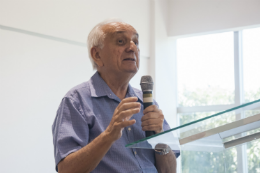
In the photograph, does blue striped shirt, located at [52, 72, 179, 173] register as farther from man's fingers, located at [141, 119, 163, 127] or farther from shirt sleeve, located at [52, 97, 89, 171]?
man's fingers, located at [141, 119, 163, 127]

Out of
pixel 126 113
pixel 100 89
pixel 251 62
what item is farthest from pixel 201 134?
pixel 251 62

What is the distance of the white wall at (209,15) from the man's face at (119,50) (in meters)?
2.86

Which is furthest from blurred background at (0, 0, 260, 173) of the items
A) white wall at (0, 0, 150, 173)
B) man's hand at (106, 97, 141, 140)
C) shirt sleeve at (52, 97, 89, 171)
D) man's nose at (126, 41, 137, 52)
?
man's hand at (106, 97, 141, 140)

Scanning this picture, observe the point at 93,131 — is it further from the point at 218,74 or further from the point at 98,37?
the point at 218,74

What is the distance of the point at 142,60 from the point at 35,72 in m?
1.75

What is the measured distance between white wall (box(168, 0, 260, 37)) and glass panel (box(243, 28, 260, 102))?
24 cm

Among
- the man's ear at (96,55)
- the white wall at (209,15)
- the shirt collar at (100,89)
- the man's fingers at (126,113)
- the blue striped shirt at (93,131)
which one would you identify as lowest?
the blue striped shirt at (93,131)

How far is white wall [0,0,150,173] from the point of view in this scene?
8.21 ft

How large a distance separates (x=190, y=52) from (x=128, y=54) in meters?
3.23

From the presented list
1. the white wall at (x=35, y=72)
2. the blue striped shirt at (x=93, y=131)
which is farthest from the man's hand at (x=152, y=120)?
the white wall at (x=35, y=72)

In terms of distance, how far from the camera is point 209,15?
4.28 meters

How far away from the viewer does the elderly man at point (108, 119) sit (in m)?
1.18

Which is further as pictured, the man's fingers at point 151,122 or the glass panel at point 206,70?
the glass panel at point 206,70

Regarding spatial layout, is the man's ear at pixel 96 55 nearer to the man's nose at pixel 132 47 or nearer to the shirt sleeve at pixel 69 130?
the man's nose at pixel 132 47
